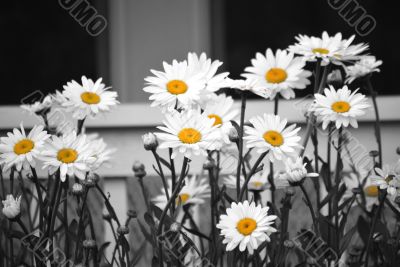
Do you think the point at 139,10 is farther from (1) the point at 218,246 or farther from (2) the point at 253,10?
(1) the point at 218,246

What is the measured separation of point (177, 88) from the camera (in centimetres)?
107

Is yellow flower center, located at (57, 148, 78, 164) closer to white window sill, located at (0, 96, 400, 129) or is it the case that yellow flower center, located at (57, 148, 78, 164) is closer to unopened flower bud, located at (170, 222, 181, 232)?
unopened flower bud, located at (170, 222, 181, 232)

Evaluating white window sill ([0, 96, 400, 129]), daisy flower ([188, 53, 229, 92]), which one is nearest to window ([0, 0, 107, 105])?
white window sill ([0, 96, 400, 129])

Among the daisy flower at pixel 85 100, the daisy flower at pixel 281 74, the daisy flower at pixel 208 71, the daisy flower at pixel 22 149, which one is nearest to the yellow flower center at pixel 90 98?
the daisy flower at pixel 85 100

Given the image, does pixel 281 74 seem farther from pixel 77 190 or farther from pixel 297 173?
pixel 77 190

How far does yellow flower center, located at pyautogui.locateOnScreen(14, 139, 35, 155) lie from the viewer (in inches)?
43.4

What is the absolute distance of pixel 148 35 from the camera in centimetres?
211

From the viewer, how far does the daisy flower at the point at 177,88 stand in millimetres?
1037

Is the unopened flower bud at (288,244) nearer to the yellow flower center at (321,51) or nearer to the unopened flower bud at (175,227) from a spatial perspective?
the unopened flower bud at (175,227)

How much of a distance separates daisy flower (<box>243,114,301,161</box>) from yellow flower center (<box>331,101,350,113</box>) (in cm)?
11

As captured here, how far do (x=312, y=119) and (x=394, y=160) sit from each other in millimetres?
618

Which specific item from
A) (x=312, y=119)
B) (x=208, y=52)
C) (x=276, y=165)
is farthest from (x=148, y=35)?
(x=312, y=119)

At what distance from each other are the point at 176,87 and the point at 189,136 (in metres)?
0.13

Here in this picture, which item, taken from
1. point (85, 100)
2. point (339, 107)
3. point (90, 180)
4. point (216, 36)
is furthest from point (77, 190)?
point (216, 36)
